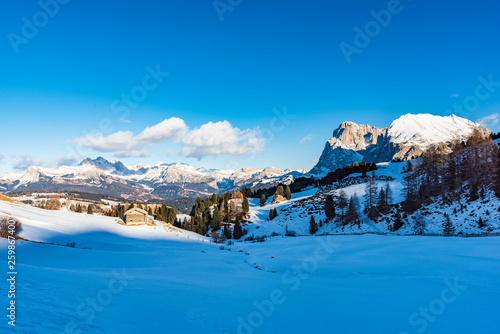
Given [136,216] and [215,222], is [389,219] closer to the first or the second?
[215,222]

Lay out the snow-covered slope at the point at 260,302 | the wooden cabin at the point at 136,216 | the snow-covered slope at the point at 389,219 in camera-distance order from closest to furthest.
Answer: the snow-covered slope at the point at 260,302
the snow-covered slope at the point at 389,219
the wooden cabin at the point at 136,216

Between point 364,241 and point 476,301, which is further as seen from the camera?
point 364,241

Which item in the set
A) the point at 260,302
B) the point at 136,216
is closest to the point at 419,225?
the point at 260,302

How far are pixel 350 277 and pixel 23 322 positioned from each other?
16677mm

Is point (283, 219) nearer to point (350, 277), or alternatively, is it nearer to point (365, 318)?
point (350, 277)

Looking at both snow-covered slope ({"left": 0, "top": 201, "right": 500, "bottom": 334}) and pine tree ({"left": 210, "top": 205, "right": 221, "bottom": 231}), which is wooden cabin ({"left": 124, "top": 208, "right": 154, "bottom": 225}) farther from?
snow-covered slope ({"left": 0, "top": 201, "right": 500, "bottom": 334})

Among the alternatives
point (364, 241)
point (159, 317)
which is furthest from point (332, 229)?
point (159, 317)

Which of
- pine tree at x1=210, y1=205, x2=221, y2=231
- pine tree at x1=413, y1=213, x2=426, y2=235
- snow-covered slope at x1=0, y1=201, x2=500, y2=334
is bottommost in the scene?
pine tree at x1=210, y1=205, x2=221, y2=231

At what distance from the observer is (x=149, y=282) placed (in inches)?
498

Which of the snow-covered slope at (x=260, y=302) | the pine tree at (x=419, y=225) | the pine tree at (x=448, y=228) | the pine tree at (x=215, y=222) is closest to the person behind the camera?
the snow-covered slope at (x=260, y=302)

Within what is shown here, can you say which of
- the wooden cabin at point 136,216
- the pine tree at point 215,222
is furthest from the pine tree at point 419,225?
the pine tree at point 215,222

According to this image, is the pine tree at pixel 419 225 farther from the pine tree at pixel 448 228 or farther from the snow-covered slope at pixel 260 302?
the snow-covered slope at pixel 260 302

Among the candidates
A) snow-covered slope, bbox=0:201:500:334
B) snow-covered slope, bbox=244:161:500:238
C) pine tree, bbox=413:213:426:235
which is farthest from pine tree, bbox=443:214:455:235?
snow-covered slope, bbox=0:201:500:334

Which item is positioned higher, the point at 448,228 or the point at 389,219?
the point at 389,219
